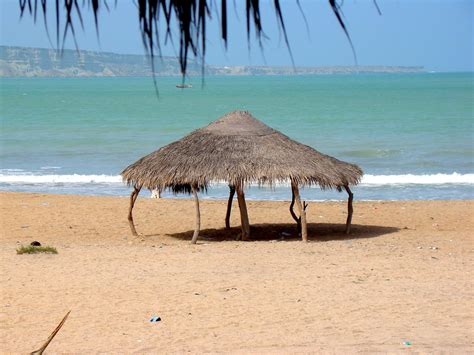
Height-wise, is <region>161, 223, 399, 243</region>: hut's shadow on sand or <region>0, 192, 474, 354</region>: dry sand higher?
<region>0, 192, 474, 354</region>: dry sand

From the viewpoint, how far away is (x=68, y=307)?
7828mm

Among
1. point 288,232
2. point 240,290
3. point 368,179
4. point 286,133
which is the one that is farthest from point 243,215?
point 286,133

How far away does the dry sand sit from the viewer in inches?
273

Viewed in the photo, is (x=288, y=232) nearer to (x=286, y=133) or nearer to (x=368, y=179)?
(x=368, y=179)

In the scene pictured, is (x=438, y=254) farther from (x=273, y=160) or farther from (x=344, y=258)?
(x=273, y=160)

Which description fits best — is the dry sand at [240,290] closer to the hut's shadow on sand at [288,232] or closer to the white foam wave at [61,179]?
the hut's shadow on sand at [288,232]

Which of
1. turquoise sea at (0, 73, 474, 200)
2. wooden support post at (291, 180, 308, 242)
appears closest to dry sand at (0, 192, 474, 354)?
wooden support post at (291, 180, 308, 242)

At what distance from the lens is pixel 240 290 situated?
8.48 m

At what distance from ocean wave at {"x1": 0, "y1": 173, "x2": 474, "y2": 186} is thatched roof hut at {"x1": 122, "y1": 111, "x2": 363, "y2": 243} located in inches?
356

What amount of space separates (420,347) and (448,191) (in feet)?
43.3

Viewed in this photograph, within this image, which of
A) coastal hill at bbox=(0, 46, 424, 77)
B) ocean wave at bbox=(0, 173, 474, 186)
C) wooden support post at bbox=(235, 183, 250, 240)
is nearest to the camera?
coastal hill at bbox=(0, 46, 424, 77)

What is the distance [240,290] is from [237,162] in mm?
2860

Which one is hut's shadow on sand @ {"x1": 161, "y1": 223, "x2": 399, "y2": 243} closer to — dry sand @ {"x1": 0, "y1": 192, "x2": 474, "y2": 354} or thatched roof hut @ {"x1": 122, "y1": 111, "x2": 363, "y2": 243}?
dry sand @ {"x1": 0, "y1": 192, "x2": 474, "y2": 354}

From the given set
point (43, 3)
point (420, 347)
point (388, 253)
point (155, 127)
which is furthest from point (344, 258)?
point (155, 127)
